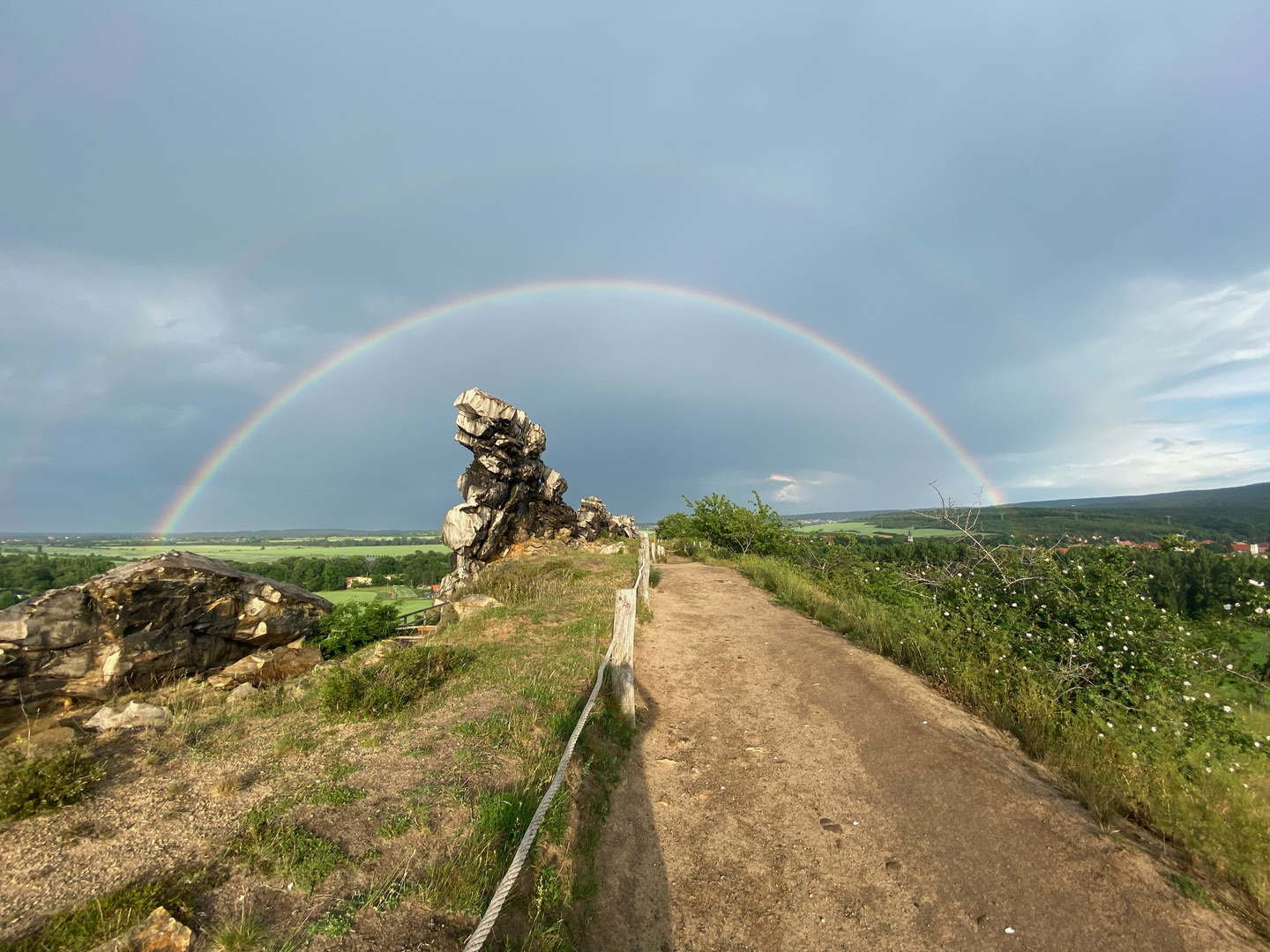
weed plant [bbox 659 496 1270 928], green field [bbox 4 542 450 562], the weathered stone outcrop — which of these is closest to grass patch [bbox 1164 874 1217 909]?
weed plant [bbox 659 496 1270 928]

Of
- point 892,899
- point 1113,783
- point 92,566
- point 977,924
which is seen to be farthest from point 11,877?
point 92,566

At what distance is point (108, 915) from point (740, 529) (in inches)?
1216

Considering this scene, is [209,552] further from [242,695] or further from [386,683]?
[386,683]

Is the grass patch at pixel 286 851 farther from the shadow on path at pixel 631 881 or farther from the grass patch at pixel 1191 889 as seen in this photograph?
the grass patch at pixel 1191 889

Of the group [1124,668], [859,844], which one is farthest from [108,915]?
[1124,668]

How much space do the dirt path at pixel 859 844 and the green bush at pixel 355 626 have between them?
1055 centimetres

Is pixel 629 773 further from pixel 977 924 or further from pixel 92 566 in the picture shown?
pixel 92 566

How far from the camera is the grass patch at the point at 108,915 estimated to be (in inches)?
108

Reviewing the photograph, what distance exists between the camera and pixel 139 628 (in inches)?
460

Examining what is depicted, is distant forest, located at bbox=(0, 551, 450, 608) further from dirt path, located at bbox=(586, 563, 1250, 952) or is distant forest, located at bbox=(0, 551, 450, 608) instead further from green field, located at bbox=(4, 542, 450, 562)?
dirt path, located at bbox=(586, 563, 1250, 952)

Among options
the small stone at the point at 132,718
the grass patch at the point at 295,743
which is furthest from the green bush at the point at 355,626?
the grass patch at the point at 295,743

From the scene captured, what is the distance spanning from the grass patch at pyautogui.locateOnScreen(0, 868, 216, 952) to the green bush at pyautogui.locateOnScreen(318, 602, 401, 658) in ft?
39.5

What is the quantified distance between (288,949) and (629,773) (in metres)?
3.99

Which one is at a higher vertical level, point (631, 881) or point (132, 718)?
point (132, 718)
